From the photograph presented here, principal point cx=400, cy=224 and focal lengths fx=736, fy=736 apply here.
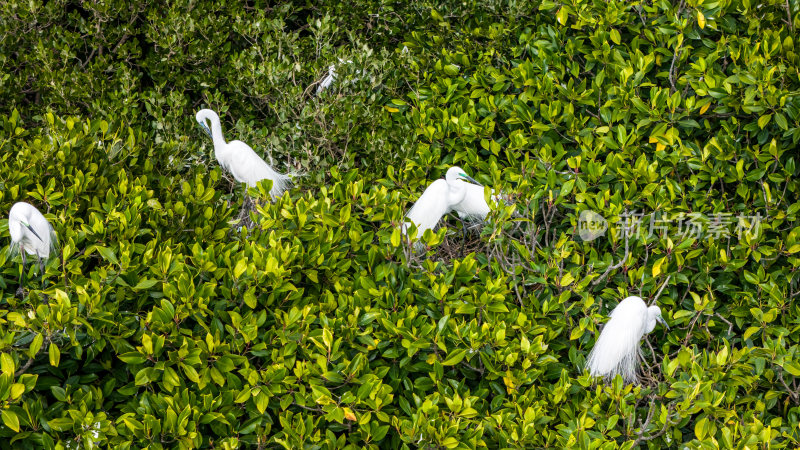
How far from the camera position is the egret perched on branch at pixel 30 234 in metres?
3.14

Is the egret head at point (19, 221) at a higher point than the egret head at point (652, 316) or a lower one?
higher

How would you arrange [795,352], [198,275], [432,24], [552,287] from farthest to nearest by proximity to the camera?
[432,24] < [552,287] < [795,352] < [198,275]

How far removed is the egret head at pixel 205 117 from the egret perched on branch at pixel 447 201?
1920mm

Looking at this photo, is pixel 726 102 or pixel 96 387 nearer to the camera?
pixel 96 387

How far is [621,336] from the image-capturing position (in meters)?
3.39

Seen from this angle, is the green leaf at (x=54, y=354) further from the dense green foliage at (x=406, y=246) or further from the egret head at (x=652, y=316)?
the egret head at (x=652, y=316)

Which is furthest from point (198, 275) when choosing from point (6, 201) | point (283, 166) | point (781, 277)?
point (781, 277)

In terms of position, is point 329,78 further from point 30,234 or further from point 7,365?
point 7,365

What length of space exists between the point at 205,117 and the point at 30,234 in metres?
2.40

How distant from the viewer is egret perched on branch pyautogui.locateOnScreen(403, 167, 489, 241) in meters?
4.14

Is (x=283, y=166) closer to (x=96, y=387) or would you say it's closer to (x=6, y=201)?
(x=6, y=201)

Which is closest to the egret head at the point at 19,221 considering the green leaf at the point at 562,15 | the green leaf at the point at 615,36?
the green leaf at the point at 562,15

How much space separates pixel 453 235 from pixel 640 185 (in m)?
1.15

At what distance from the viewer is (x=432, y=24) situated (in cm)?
593
